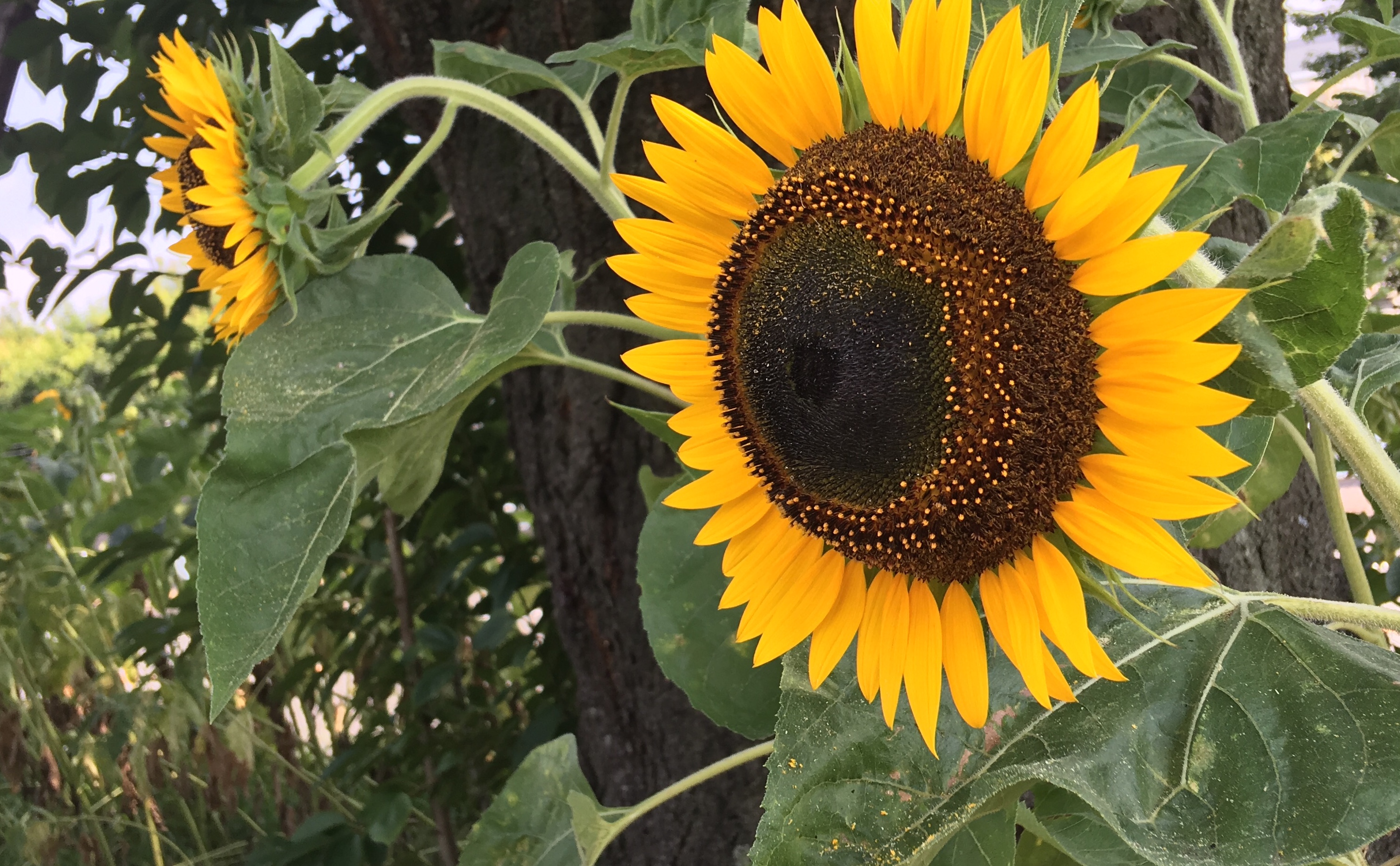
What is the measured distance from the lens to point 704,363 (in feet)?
1.51

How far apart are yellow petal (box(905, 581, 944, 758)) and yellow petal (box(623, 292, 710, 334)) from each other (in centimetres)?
16

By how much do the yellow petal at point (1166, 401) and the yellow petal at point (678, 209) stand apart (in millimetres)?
184

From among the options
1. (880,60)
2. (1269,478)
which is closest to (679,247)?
(880,60)

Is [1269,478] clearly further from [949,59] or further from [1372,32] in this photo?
[949,59]

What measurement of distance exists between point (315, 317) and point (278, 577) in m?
0.17

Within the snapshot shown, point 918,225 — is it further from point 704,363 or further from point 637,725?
point 637,725

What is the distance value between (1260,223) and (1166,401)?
68 centimetres

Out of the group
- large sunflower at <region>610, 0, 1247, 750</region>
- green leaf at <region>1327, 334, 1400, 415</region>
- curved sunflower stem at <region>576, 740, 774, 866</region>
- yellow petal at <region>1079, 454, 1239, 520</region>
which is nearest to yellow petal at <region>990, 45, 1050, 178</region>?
large sunflower at <region>610, 0, 1247, 750</region>

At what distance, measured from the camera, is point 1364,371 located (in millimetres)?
499

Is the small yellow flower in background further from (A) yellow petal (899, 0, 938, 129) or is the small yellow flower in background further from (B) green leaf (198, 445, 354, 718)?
→ (A) yellow petal (899, 0, 938, 129)

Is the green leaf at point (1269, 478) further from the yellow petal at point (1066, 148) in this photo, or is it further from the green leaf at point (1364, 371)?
the yellow petal at point (1066, 148)

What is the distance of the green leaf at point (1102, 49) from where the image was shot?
0.52m

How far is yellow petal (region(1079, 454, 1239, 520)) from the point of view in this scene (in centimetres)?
32

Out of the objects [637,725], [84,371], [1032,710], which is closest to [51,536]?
[84,371]
